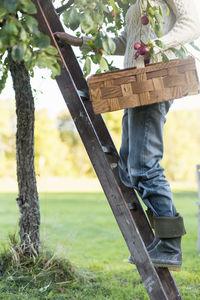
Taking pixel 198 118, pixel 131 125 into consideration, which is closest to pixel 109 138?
pixel 131 125

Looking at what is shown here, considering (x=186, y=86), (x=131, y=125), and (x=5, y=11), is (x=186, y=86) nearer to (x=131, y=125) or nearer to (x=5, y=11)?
(x=131, y=125)

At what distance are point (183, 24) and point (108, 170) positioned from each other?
80 centimetres

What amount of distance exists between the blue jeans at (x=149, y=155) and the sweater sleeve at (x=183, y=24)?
320 millimetres

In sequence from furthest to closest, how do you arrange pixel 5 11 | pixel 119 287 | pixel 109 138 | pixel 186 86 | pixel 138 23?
1. pixel 119 287
2. pixel 109 138
3. pixel 138 23
4. pixel 186 86
5. pixel 5 11

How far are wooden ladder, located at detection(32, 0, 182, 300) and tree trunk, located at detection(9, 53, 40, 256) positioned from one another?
823 mm

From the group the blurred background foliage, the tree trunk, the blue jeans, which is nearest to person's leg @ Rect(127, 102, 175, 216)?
the blue jeans

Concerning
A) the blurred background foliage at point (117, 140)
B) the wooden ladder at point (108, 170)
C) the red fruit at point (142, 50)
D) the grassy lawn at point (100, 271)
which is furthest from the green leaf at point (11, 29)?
the blurred background foliage at point (117, 140)

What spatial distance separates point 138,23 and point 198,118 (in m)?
35.0

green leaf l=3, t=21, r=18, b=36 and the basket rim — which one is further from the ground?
green leaf l=3, t=21, r=18, b=36

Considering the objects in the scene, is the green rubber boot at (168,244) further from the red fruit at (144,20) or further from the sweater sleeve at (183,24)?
the red fruit at (144,20)

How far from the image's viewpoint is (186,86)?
1.90 m

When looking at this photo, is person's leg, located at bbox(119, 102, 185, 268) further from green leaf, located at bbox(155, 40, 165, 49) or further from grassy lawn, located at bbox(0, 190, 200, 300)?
grassy lawn, located at bbox(0, 190, 200, 300)

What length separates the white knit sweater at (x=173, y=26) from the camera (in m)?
2.00

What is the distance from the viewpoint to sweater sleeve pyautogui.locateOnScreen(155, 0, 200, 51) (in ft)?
6.53
